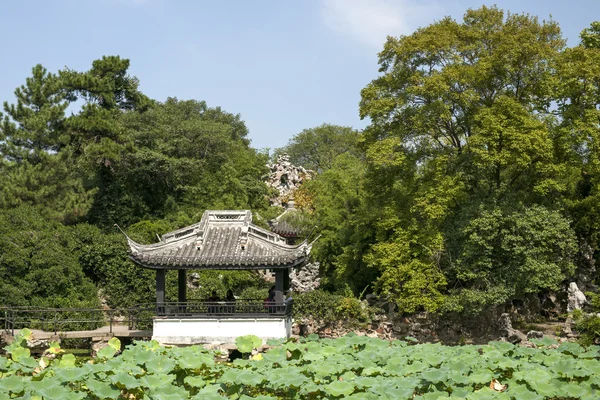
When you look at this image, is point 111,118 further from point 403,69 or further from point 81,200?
point 403,69

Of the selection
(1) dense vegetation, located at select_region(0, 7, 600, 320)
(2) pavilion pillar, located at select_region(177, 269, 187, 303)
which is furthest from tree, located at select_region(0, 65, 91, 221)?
(2) pavilion pillar, located at select_region(177, 269, 187, 303)

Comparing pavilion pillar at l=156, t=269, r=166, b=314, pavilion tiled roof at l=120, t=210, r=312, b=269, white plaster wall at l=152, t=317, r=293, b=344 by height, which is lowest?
white plaster wall at l=152, t=317, r=293, b=344

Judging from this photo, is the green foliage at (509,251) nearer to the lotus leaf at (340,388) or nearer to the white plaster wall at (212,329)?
the white plaster wall at (212,329)

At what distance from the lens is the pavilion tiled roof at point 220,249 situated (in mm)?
19188

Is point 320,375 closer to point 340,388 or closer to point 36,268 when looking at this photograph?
point 340,388

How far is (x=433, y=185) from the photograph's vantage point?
22766mm

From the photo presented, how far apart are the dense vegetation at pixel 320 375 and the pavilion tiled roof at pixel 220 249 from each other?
5.84 m

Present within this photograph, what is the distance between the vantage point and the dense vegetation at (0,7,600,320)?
21.6 meters

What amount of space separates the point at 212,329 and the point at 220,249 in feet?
6.51

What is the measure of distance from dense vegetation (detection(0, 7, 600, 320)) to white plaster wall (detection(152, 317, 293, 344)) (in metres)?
4.94

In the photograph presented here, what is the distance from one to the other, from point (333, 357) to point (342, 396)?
2.03m

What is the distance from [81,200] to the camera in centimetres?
2902

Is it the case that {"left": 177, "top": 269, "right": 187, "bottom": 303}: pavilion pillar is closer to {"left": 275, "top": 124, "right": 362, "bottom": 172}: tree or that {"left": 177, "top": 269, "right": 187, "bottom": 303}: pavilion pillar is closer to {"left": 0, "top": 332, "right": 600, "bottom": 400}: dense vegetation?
{"left": 0, "top": 332, "right": 600, "bottom": 400}: dense vegetation

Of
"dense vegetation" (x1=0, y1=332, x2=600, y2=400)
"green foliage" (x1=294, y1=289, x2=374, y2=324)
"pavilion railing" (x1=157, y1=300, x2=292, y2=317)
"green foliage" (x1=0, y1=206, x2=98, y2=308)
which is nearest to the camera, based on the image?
"dense vegetation" (x1=0, y1=332, x2=600, y2=400)
